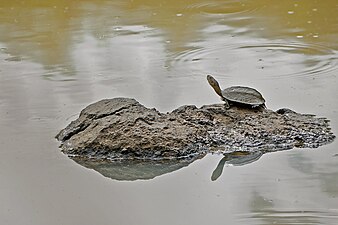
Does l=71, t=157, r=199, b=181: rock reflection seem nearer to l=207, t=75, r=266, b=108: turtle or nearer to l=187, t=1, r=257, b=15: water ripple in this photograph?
l=207, t=75, r=266, b=108: turtle

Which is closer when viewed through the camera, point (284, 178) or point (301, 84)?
point (284, 178)

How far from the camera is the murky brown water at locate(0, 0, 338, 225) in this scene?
9.73ft

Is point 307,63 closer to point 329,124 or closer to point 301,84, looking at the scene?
point 301,84

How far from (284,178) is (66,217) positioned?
3.19 ft

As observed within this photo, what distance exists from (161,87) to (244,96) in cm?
92

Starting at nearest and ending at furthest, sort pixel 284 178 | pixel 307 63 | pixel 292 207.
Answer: pixel 292 207
pixel 284 178
pixel 307 63

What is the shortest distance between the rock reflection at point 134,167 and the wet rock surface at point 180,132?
4 cm

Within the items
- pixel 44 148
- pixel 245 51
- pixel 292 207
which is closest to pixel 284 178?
pixel 292 207

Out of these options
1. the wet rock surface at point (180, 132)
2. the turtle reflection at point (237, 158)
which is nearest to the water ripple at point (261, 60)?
the wet rock surface at point (180, 132)

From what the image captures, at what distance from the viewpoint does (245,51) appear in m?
5.32

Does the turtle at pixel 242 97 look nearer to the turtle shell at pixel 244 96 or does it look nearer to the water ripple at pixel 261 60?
the turtle shell at pixel 244 96

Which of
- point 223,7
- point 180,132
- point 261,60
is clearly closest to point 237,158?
point 180,132

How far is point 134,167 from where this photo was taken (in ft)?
11.1

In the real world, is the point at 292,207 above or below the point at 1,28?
above
